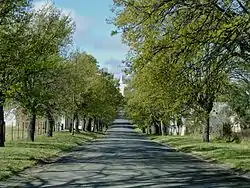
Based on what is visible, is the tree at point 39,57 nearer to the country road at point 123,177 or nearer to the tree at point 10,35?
the tree at point 10,35

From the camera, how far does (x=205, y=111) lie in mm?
45594

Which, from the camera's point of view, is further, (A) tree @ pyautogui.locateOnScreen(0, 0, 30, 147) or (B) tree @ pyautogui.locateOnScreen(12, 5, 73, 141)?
(B) tree @ pyautogui.locateOnScreen(12, 5, 73, 141)

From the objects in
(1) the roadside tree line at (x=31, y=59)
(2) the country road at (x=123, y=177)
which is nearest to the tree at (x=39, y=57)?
(1) the roadside tree line at (x=31, y=59)

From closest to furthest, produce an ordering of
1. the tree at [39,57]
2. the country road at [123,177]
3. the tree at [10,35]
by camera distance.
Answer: the country road at [123,177] < the tree at [10,35] < the tree at [39,57]

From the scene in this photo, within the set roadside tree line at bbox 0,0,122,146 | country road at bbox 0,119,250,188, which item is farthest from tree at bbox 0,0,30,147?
country road at bbox 0,119,250,188

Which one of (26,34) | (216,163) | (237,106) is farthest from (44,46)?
(237,106)

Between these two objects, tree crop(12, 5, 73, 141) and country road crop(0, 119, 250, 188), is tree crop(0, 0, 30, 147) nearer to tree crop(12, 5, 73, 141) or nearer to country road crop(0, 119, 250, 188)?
tree crop(12, 5, 73, 141)

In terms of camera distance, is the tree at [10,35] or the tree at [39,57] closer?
the tree at [10,35]

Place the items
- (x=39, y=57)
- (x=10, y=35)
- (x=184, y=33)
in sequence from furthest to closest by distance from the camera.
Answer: (x=39, y=57), (x=10, y=35), (x=184, y=33)

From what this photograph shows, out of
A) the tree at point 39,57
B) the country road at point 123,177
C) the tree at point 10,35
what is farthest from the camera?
the tree at point 39,57

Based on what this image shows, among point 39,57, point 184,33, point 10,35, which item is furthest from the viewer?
point 39,57

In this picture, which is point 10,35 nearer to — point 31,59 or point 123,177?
point 31,59

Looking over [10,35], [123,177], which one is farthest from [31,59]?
[123,177]

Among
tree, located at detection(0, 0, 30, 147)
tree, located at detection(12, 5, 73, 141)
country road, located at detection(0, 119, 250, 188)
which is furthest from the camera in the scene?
tree, located at detection(12, 5, 73, 141)
